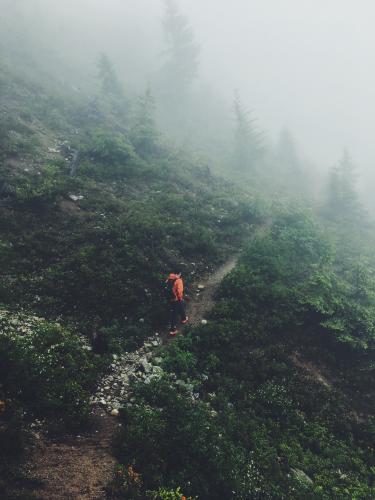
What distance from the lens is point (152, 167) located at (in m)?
23.2

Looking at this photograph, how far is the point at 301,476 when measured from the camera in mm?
7973

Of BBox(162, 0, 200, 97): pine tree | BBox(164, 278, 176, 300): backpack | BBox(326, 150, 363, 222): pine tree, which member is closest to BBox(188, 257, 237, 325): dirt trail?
BBox(164, 278, 176, 300): backpack

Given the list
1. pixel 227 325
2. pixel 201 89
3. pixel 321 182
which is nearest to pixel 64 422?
pixel 227 325

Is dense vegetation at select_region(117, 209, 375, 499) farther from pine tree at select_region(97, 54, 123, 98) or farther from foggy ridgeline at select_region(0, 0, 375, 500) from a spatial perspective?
pine tree at select_region(97, 54, 123, 98)

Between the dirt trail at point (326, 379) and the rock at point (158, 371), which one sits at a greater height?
the rock at point (158, 371)

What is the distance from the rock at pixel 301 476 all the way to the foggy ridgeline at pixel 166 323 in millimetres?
31

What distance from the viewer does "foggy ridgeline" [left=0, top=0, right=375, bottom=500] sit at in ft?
24.6

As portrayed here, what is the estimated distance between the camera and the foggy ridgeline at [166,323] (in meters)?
7.51

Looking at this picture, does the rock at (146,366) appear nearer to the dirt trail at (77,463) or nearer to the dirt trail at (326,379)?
the dirt trail at (77,463)

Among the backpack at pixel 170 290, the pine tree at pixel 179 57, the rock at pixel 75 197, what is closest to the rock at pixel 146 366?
the backpack at pixel 170 290

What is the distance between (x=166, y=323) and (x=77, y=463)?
5807 mm

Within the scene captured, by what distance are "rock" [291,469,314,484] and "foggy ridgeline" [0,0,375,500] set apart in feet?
0.10

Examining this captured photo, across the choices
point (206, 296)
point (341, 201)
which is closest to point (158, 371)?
point (206, 296)

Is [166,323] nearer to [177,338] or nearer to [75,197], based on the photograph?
[177,338]
